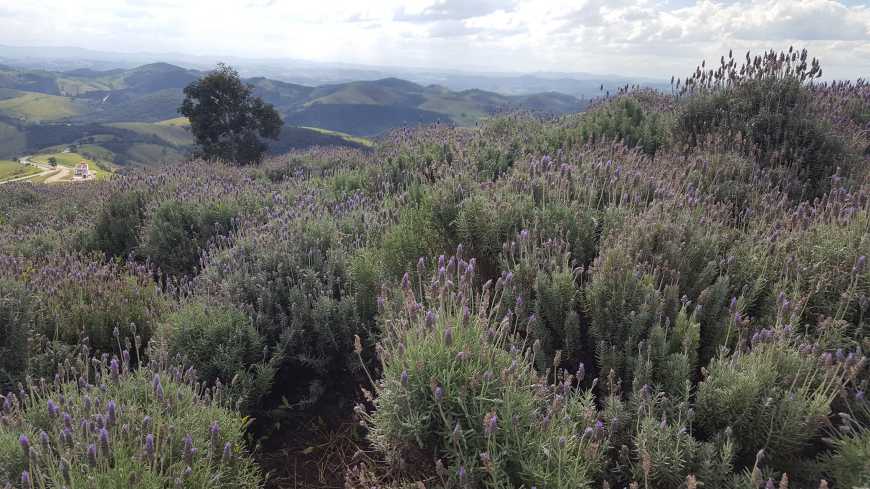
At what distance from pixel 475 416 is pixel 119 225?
6.15 m

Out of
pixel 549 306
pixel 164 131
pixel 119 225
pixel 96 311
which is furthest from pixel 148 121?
pixel 549 306

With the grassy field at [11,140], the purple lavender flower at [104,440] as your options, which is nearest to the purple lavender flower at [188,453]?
the purple lavender flower at [104,440]

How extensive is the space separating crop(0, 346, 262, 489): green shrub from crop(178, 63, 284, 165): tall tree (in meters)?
24.9

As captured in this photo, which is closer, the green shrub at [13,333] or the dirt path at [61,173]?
the green shrub at [13,333]

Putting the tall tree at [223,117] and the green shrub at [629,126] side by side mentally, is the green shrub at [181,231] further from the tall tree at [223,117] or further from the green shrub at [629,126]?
the tall tree at [223,117]

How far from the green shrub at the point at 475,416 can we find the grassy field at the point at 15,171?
3233 inches

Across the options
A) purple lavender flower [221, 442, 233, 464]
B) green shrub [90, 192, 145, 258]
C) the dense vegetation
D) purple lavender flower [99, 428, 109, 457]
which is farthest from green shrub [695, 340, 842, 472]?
green shrub [90, 192, 145, 258]

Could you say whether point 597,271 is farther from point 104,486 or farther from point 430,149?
point 430,149

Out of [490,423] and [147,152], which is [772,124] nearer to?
[490,423]

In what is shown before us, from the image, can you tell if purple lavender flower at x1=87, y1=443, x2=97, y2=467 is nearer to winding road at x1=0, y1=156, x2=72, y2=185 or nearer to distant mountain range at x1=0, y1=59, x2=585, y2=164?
distant mountain range at x1=0, y1=59, x2=585, y2=164

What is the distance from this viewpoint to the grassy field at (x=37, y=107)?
483 feet

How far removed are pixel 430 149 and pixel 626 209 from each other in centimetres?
389

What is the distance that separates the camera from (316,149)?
513 inches

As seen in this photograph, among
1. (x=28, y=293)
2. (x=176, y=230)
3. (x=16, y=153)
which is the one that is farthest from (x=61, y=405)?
(x=16, y=153)
